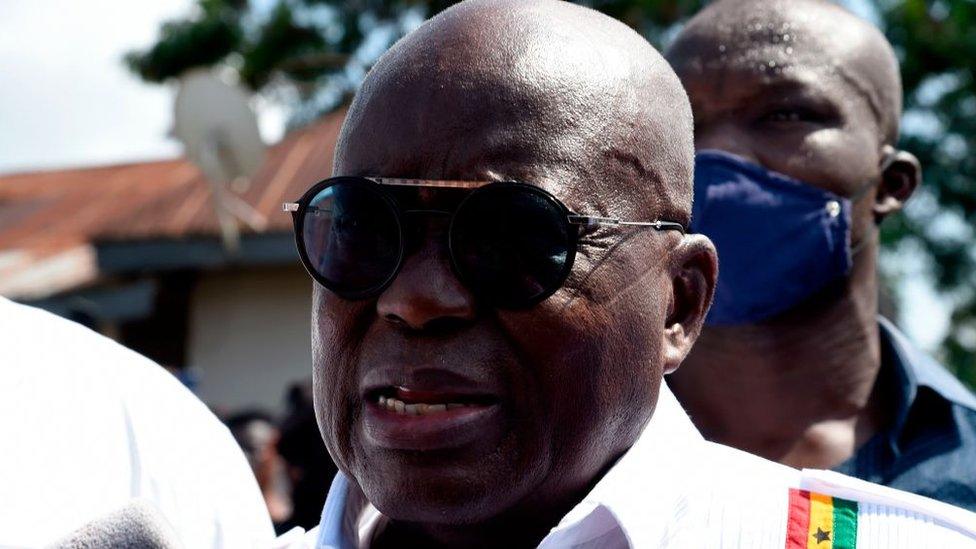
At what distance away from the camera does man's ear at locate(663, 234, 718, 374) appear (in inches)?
75.9

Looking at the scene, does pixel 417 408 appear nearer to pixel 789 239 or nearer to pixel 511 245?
pixel 511 245

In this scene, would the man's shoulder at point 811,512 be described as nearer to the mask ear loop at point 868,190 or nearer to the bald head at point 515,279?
the bald head at point 515,279

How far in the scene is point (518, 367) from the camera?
1.71 meters

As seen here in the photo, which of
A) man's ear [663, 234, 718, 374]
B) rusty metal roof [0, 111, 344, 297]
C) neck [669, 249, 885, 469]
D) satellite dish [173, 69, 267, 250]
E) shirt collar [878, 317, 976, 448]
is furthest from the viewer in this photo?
rusty metal roof [0, 111, 344, 297]

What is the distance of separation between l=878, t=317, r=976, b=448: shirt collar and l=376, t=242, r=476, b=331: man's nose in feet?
4.89

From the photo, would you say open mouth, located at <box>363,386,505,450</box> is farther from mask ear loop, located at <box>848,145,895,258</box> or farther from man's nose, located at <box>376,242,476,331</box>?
mask ear loop, located at <box>848,145,895,258</box>

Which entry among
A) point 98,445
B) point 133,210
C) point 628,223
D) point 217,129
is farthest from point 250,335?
point 628,223

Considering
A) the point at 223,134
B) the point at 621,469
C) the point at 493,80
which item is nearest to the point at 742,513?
the point at 621,469

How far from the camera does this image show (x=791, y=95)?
9.89 ft

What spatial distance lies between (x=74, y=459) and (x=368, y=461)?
1.44 ft

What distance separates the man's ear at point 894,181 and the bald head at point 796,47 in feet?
0.20

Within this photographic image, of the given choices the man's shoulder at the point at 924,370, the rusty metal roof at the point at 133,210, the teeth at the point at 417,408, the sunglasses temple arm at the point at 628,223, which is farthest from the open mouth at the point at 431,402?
the rusty metal roof at the point at 133,210

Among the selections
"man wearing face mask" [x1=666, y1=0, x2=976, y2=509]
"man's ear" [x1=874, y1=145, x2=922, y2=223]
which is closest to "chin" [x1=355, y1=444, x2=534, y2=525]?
"man wearing face mask" [x1=666, y1=0, x2=976, y2=509]

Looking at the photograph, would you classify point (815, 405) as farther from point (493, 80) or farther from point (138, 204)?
point (138, 204)
